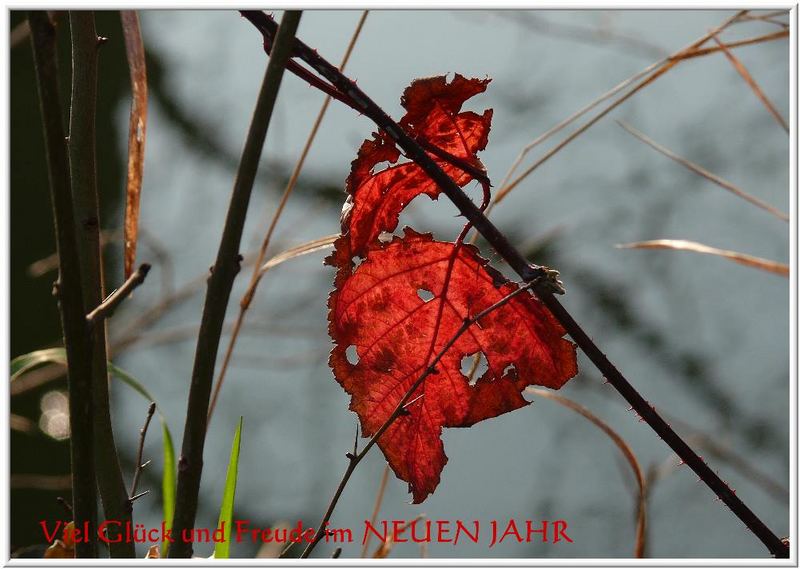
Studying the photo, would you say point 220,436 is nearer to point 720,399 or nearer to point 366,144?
point 720,399

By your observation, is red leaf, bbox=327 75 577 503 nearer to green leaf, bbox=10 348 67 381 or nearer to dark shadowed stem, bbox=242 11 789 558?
dark shadowed stem, bbox=242 11 789 558

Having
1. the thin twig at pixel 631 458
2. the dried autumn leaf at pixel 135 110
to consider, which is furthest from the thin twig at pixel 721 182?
the dried autumn leaf at pixel 135 110

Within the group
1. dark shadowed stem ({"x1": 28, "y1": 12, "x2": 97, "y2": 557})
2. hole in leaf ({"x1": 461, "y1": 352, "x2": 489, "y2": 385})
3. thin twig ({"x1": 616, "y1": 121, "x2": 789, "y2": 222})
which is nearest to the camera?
dark shadowed stem ({"x1": 28, "y1": 12, "x2": 97, "y2": 557})

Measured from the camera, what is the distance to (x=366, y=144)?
0.27 m

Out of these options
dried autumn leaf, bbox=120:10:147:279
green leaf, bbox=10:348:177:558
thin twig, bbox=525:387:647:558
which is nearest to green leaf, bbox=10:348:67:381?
green leaf, bbox=10:348:177:558

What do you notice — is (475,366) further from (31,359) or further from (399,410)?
(31,359)

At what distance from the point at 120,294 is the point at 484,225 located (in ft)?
0.35

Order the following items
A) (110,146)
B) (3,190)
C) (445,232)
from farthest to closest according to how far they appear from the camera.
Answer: (110,146) < (445,232) < (3,190)

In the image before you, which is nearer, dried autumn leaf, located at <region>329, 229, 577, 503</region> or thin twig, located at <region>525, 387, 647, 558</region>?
dried autumn leaf, located at <region>329, 229, 577, 503</region>

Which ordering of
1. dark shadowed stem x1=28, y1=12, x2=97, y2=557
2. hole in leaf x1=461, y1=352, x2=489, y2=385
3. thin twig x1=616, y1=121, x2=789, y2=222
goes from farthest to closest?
thin twig x1=616, y1=121, x2=789, y2=222, hole in leaf x1=461, y1=352, x2=489, y2=385, dark shadowed stem x1=28, y1=12, x2=97, y2=557

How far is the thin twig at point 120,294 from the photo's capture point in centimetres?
21

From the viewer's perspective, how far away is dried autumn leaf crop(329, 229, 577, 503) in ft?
0.96

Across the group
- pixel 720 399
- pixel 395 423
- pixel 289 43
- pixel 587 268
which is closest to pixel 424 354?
pixel 395 423

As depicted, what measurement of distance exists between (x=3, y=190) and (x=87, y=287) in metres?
0.09
